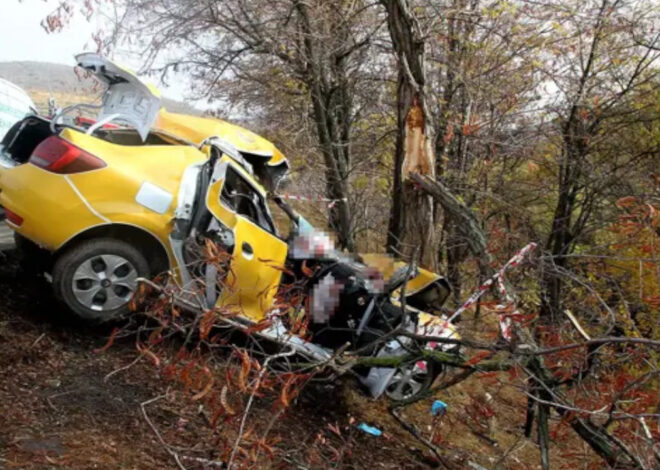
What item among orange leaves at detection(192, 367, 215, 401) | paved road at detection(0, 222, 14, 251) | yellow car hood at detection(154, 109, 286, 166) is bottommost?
orange leaves at detection(192, 367, 215, 401)

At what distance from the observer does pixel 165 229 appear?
16.0 feet

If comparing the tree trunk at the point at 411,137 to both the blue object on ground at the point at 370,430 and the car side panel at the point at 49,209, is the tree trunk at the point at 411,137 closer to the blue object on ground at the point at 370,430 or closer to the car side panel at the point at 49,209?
the blue object on ground at the point at 370,430

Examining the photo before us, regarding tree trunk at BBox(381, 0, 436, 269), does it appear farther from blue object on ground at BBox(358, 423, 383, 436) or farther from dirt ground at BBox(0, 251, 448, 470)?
dirt ground at BBox(0, 251, 448, 470)

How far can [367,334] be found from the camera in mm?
5207

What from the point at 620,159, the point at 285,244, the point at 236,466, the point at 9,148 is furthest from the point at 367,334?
the point at 620,159

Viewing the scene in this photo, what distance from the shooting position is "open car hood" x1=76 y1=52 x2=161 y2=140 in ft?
15.8

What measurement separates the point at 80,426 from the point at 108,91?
3038 mm

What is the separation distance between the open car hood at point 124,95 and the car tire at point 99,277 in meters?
1.01

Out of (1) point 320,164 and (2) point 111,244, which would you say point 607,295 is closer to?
(2) point 111,244

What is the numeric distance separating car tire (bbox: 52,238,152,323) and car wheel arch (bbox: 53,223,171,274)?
3.1 inches

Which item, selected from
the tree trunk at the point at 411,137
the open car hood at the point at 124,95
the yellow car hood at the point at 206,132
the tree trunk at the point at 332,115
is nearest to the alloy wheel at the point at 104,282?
the open car hood at the point at 124,95

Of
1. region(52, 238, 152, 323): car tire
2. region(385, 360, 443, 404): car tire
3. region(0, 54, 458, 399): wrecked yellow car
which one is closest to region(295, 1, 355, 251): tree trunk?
region(385, 360, 443, 404): car tire

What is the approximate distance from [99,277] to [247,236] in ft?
4.29

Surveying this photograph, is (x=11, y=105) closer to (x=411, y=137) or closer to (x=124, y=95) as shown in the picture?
(x=124, y=95)
